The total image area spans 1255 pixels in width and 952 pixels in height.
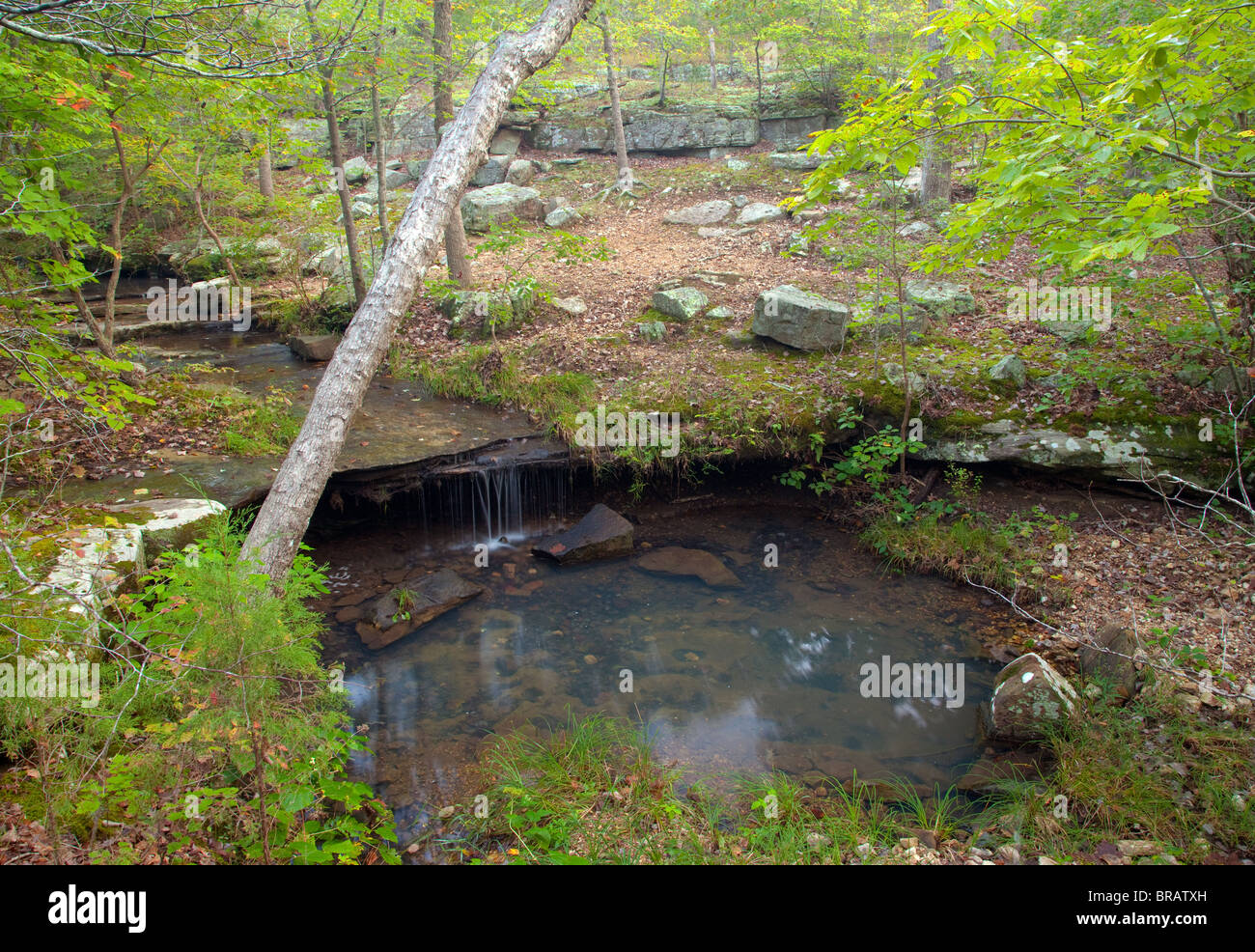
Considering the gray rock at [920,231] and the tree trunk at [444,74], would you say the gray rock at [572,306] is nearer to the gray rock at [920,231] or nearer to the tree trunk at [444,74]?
the tree trunk at [444,74]

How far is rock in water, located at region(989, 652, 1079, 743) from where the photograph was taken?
4785 mm

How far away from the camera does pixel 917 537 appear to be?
24.1 ft

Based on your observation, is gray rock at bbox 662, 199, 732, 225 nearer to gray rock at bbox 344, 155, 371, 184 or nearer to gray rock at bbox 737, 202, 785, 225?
gray rock at bbox 737, 202, 785, 225

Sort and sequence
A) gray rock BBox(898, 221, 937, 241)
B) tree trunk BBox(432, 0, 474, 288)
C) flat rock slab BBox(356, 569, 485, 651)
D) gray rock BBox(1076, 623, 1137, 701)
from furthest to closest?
1. gray rock BBox(898, 221, 937, 241)
2. tree trunk BBox(432, 0, 474, 288)
3. flat rock slab BBox(356, 569, 485, 651)
4. gray rock BBox(1076, 623, 1137, 701)

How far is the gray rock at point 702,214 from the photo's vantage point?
14836mm

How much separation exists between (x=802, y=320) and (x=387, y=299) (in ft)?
18.3

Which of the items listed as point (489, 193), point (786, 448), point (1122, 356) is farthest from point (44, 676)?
point (489, 193)

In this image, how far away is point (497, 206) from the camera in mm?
14727

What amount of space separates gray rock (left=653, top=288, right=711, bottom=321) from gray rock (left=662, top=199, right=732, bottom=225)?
4961 mm

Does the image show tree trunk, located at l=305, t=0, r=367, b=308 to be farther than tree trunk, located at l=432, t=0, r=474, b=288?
No

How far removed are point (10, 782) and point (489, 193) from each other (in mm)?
14315

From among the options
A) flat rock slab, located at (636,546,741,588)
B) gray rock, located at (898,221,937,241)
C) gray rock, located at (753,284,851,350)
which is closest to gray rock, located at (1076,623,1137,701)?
flat rock slab, located at (636,546,741,588)

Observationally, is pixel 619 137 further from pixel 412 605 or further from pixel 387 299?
pixel 412 605

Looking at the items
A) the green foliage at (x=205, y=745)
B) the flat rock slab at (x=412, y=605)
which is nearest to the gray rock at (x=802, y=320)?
the flat rock slab at (x=412, y=605)
